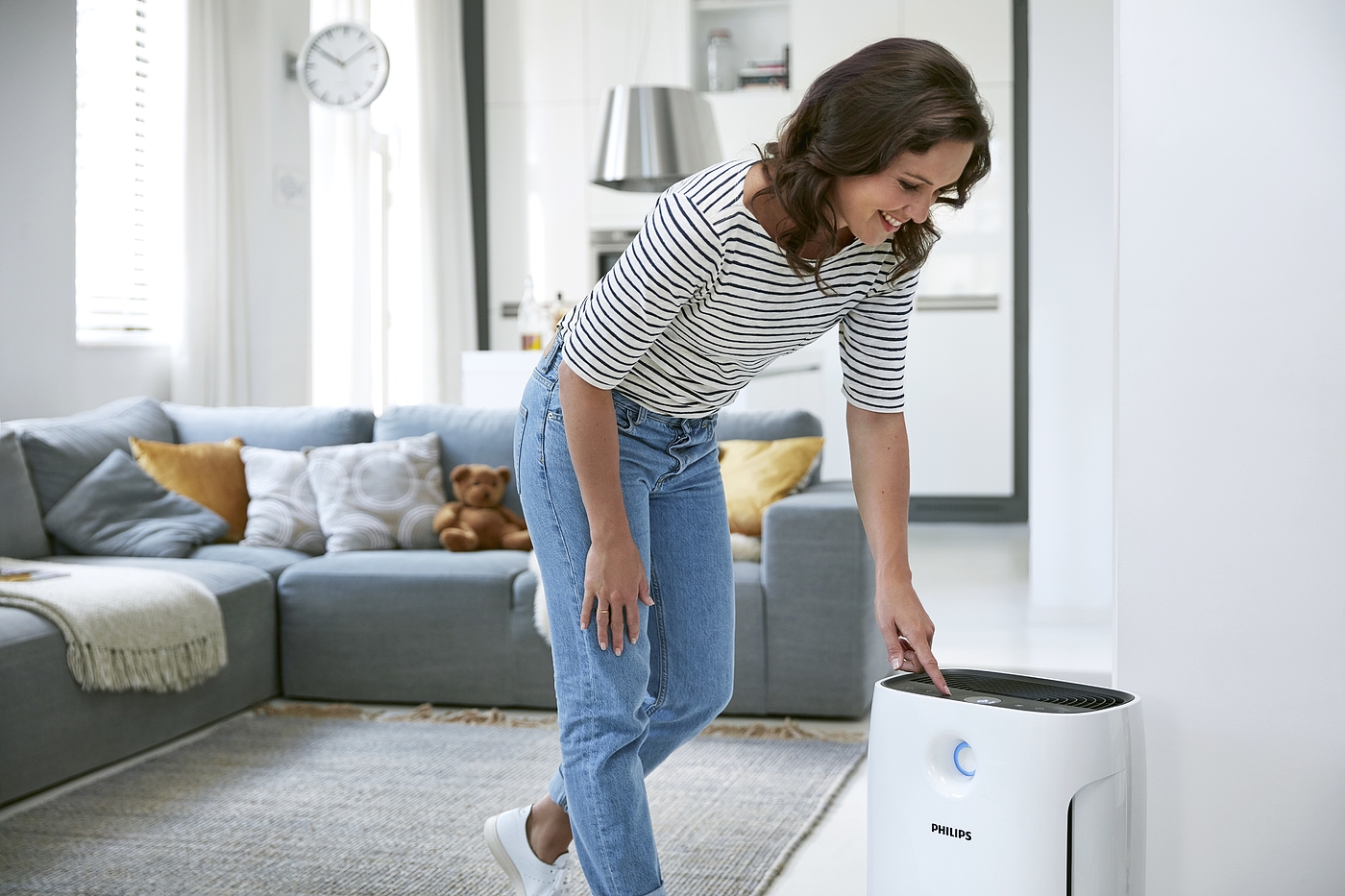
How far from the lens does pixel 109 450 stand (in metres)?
3.35

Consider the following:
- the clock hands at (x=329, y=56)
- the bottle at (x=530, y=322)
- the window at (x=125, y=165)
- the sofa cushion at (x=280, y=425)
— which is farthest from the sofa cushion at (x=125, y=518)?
the clock hands at (x=329, y=56)

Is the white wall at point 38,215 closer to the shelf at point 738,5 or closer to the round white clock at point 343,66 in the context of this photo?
the round white clock at point 343,66

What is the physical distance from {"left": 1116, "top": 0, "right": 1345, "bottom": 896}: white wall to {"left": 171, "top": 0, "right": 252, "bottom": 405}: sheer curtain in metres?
3.66

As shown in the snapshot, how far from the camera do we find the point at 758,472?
3.11m

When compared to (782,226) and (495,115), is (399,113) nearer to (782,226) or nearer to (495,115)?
(495,115)

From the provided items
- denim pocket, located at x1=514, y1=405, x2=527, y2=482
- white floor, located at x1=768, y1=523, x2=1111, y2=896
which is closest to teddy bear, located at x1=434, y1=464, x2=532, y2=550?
white floor, located at x1=768, y1=523, x2=1111, y2=896

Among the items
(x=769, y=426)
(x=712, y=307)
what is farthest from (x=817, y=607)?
(x=712, y=307)

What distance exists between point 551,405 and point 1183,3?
2.77 ft

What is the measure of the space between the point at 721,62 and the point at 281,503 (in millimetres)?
3881

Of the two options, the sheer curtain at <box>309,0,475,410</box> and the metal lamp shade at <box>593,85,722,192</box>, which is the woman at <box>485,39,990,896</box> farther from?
the sheer curtain at <box>309,0,475,410</box>

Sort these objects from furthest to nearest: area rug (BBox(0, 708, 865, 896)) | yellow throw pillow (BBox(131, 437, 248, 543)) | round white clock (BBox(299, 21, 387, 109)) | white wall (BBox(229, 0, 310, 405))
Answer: round white clock (BBox(299, 21, 387, 109)), white wall (BBox(229, 0, 310, 405)), yellow throw pillow (BBox(131, 437, 248, 543)), area rug (BBox(0, 708, 865, 896))

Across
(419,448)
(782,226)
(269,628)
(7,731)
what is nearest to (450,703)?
(269,628)

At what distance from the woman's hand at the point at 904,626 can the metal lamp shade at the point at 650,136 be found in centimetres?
275

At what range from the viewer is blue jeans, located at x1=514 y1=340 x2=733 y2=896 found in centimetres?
129
